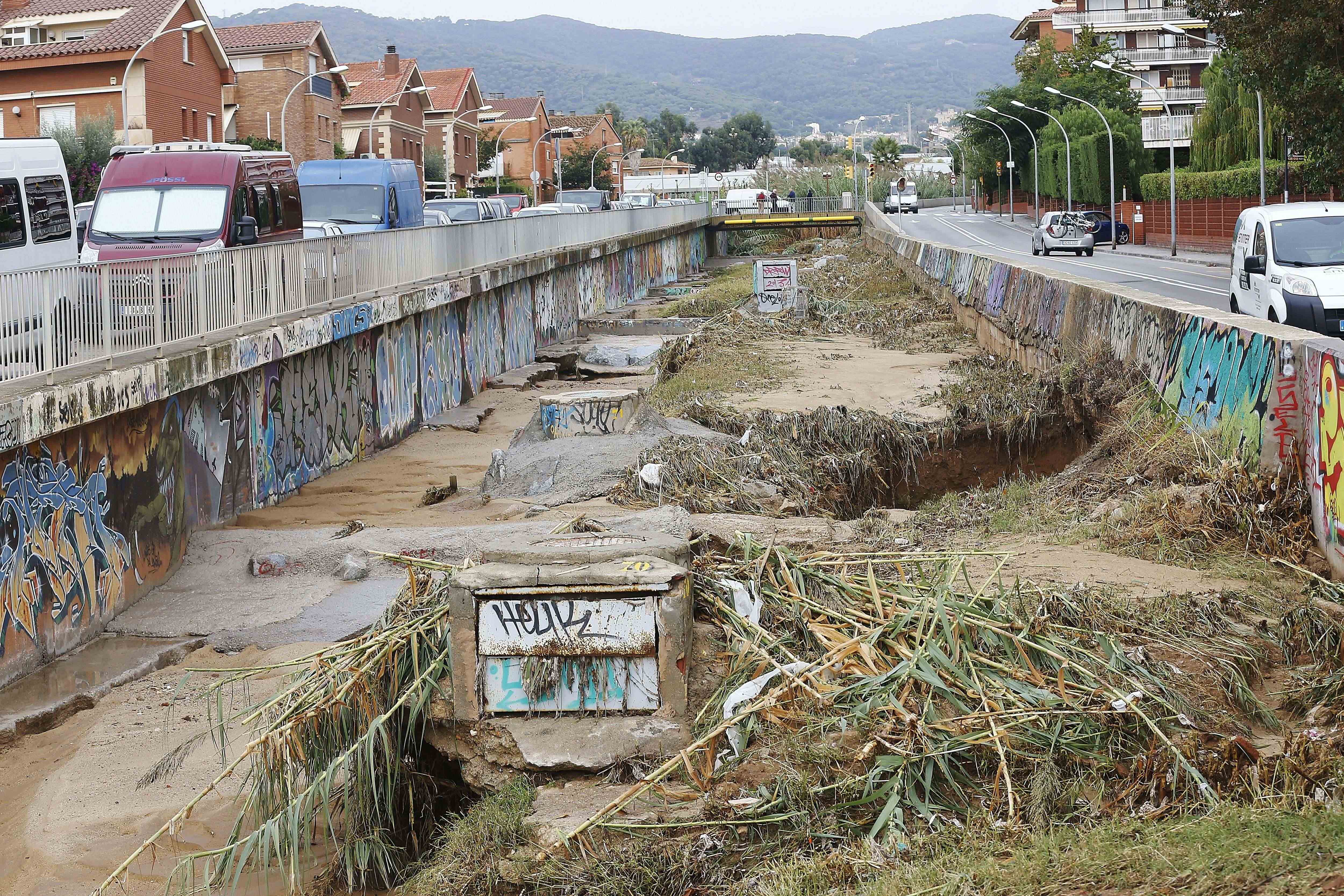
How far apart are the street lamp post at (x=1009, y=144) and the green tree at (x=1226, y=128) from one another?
3119cm

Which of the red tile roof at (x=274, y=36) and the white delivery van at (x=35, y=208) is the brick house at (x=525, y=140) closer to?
the red tile roof at (x=274, y=36)

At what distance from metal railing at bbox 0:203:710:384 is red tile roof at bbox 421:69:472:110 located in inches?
2778

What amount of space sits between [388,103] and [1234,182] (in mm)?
43350

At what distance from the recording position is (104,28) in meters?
50.7

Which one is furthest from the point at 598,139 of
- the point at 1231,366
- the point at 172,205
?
the point at 1231,366

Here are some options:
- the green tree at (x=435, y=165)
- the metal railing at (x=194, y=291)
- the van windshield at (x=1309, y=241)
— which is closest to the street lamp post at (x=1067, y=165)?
the green tree at (x=435, y=165)

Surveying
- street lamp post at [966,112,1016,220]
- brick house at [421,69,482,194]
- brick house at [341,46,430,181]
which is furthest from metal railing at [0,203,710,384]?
street lamp post at [966,112,1016,220]

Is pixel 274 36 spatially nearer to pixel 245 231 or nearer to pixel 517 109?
pixel 245 231

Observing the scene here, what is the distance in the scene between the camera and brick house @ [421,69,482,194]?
87.9m

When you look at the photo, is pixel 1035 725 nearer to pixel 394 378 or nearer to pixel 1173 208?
pixel 394 378

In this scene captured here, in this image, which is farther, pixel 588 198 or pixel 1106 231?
pixel 588 198

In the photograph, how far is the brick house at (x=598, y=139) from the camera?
120812mm

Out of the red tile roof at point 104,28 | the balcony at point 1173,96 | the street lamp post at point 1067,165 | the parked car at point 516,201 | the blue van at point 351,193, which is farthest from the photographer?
the balcony at point 1173,96

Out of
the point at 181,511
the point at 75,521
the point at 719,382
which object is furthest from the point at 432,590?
the point at 719,382
